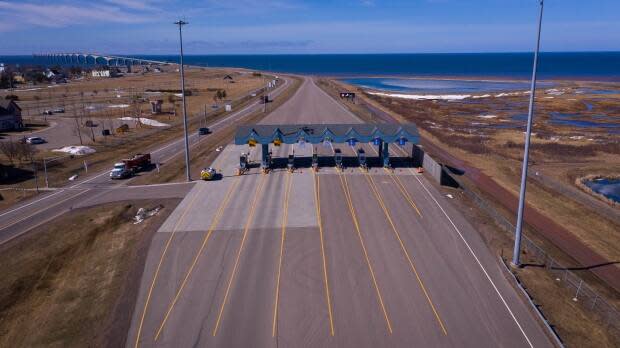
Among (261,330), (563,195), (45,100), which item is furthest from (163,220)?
(45,100)

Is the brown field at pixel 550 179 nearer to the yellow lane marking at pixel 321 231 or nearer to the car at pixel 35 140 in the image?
the yellow lane marking at pixel 321 231

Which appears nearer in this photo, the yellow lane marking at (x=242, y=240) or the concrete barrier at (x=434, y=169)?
the yellow lane marking at (x=242, y=240)

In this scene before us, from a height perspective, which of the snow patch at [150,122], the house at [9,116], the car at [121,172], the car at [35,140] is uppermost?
the house at [9,116]

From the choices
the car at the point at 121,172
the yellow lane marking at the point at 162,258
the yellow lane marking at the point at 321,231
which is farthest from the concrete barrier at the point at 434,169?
the car at the point at 121,172

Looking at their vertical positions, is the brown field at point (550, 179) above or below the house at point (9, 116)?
below

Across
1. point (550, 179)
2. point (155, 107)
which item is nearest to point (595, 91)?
point (550, 179)

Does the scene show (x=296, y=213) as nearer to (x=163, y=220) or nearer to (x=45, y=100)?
(x=163, y=220)
